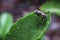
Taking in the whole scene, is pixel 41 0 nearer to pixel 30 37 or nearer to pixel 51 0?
pixel 51 0

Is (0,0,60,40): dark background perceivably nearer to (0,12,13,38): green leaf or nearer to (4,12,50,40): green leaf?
(0,12,13,38): green leaf

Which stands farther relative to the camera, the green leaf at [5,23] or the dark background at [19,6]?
the dark background at [19,6]

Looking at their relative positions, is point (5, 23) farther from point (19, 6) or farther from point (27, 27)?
point (27, 27)

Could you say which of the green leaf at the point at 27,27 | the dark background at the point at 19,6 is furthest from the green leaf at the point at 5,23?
the green leaf at the point at 27,27

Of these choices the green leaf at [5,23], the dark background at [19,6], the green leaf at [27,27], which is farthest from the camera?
the dark background at [19,6]

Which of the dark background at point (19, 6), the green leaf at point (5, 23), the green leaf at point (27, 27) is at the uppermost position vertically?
the dark background at point (19, 6)

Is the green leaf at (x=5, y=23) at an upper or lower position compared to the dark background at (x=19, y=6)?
lower

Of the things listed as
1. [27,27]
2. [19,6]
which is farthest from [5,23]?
[27,27]

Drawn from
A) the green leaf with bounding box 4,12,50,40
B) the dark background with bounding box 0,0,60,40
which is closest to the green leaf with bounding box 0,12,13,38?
the dark background with bounding box 0,0,60,40

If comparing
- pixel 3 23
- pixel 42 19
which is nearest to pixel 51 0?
pixel 3 23

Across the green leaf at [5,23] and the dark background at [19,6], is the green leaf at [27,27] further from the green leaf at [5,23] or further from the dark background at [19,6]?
the dark background at [19,6]
